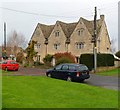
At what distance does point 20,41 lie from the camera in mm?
101312

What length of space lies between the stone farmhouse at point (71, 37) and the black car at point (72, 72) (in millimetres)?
34846

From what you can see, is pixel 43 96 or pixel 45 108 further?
pixel 43 96

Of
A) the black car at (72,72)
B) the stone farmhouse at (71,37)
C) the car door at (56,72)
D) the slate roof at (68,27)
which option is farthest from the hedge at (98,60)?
the black car at (72,72)

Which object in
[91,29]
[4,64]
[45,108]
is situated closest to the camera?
[45,108]

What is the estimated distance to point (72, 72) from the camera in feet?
81.3

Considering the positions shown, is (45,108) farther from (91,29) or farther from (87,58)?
(91,29)

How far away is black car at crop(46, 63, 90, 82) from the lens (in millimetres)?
24562

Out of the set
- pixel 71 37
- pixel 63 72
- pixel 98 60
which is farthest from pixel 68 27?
pixel 63 72

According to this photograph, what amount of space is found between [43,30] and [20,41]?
32.5 meters

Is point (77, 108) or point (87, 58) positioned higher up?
point (87, 58)

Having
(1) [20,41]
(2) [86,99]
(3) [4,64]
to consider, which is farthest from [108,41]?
A: (2) [86,99]

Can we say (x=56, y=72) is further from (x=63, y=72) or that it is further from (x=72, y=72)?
(x=72, y=72)

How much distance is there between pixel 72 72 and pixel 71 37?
39.7 m

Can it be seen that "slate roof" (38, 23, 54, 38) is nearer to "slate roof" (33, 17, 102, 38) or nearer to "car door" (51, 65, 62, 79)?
"slate roof" (33, 17, 102, 38)
